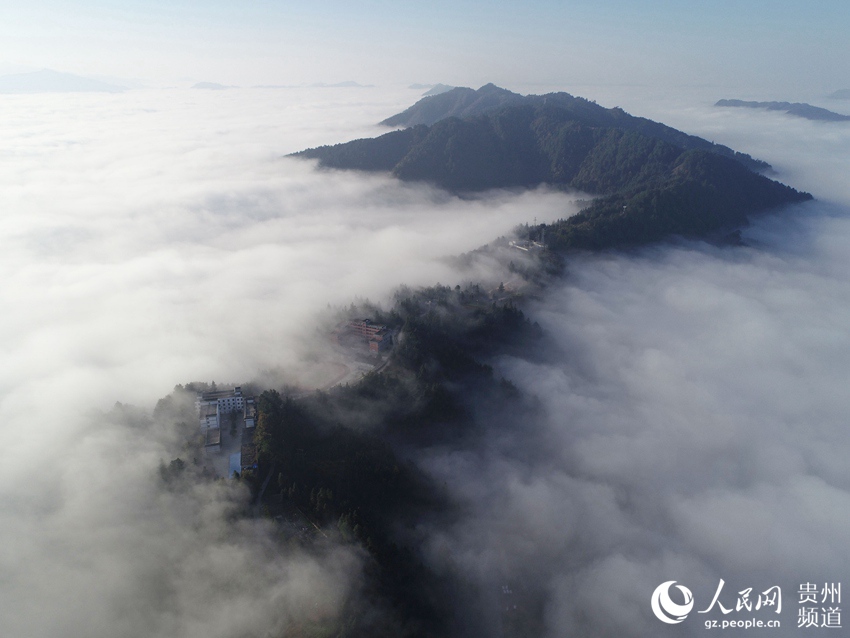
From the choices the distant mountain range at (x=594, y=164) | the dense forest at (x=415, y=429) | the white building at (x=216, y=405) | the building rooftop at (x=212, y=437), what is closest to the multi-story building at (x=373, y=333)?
the dense forest at (x=415, y=429)

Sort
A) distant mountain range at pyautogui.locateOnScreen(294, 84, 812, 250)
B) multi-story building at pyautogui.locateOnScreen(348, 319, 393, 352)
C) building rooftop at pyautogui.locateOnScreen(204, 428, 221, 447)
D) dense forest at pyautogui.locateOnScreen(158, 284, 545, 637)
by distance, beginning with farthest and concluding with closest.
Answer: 1. distant mountain range at pyautogui.locateOnScreen(294, 84, 812, 250)
2. multi-story building at pyautogui.locateOnScreen(348, 319, 393, 352)
3. building rooftop at pyautogui.locateOnScreen(204, 428, 221, 447)
4. dense forest at pyautogui.locateOnScreen(158, 284, 545, 637)

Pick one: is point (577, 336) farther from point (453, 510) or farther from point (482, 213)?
point (482, 213)

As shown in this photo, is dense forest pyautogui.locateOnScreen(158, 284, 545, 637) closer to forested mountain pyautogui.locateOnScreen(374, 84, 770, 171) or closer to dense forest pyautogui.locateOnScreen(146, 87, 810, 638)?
dense forest pyautogui.locateOnScreen(146, 87, 810, 638)

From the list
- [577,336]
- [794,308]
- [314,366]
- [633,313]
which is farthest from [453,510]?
[794,308]

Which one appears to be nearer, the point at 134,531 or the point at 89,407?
the point at 134,531

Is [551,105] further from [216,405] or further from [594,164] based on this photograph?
[216,405]
